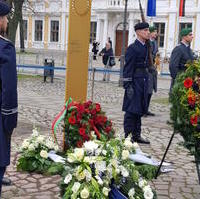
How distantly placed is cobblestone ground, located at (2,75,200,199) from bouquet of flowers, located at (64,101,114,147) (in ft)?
1.36

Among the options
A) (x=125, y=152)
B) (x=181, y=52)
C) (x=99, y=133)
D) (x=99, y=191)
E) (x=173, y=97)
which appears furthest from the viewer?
(x=181, y=52)

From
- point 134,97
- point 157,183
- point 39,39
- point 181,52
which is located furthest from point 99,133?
point 39,39

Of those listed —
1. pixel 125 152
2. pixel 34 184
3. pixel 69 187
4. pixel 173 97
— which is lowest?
pixel 34 184

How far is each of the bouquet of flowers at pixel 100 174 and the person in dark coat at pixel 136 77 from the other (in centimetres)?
294

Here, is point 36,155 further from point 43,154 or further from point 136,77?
point 136,77

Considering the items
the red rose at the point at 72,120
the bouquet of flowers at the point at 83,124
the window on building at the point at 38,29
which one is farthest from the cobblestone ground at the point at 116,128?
the window on building at the point at 38,29

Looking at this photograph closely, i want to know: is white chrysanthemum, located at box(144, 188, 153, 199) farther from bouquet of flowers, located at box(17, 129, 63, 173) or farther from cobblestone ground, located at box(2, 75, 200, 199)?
bouquet of flowers, located at box(17, 129, 63, 173)

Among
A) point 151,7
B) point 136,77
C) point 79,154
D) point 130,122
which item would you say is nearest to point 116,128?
point 130,122

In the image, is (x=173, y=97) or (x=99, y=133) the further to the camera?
(x=99, y=133)

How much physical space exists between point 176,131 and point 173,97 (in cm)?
38

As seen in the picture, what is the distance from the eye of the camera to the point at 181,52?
356 inches

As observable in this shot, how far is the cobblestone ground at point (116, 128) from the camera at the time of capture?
494 cm

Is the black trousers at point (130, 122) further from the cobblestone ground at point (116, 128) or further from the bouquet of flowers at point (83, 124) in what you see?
the bouquet of flowers at point (83, 124)

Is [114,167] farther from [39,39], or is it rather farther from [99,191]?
[39,39]
